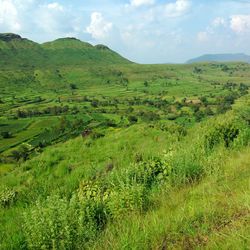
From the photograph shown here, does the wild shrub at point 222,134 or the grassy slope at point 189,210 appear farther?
the wild shrub at point 222,134

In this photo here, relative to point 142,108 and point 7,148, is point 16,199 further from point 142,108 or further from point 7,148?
point 142,108

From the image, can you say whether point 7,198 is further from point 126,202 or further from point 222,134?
point 222,134

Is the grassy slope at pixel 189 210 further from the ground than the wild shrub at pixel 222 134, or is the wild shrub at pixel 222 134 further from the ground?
the grassy slope at pixel 189 210

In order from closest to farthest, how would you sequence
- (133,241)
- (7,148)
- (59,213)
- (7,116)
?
(133,241) < (59,213) < (7,148) < (7,116)

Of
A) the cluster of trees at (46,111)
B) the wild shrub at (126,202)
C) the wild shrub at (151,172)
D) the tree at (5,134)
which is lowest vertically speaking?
the cluster of trees at (46,111)

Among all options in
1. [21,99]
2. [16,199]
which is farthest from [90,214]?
[21,99]

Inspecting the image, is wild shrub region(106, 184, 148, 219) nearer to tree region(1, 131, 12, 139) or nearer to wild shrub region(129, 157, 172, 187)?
wild shrub region(129, 157, 172, 187)

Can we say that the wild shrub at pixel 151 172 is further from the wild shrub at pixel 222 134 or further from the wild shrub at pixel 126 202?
the wild shrub at pixel 222 134

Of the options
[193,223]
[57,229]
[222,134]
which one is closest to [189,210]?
[193,223]

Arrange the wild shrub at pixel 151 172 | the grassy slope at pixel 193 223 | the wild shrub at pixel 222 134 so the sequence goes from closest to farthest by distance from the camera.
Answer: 1. the grassy slope at pixel 193 223
2. the wild shrub at pixel 151 172
3. the wild shrub at pixel 222 134

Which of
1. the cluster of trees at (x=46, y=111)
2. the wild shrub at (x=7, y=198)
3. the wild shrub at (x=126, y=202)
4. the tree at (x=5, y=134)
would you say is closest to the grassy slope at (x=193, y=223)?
the wild shrub at (x=126, y=202)

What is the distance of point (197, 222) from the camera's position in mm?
5684

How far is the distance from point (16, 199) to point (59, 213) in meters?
3.71

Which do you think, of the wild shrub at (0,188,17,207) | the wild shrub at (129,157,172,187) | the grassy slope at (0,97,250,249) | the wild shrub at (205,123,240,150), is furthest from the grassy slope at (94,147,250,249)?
the wild shrub at (205,123,240,150)
